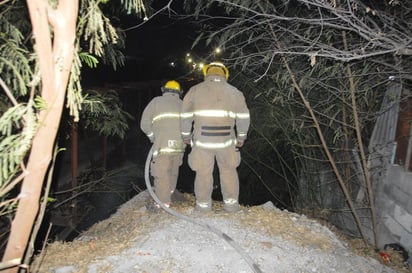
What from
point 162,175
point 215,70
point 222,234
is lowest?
point 222,234

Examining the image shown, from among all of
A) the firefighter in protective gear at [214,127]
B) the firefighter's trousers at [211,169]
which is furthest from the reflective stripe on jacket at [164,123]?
the firefighter's trousers at [211,169]

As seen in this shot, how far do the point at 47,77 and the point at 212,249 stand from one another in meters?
2.63

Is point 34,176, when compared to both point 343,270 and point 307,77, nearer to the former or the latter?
point 343,270

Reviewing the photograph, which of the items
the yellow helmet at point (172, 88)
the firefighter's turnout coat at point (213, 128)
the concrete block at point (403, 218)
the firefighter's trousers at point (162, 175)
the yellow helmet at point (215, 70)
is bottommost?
the concrete block at point (403, 218)

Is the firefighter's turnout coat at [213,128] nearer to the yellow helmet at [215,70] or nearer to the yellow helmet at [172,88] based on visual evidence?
the yellow helmet at [215,70]

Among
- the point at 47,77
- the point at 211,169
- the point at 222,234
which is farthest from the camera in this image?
the point at 211,169

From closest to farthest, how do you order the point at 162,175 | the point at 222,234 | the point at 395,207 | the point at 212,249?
the point at 212,249, the point at 222,234, the point at 162,175, the point at 395,207

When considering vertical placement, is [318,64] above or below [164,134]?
above

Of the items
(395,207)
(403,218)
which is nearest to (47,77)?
(403,218)

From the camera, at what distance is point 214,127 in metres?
4.71

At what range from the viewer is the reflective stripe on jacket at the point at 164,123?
5.05 meters

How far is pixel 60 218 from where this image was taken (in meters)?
6.46

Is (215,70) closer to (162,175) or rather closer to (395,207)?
(162,175)

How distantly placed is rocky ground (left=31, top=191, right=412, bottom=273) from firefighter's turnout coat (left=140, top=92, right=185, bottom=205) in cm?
43
